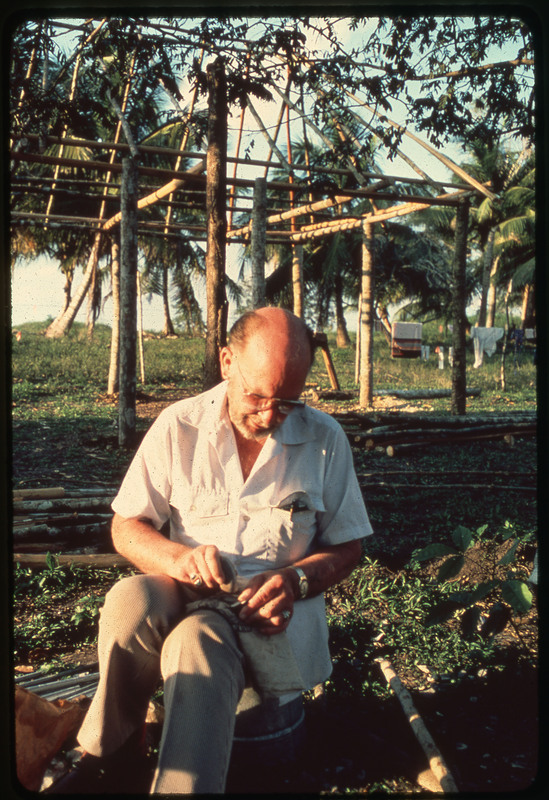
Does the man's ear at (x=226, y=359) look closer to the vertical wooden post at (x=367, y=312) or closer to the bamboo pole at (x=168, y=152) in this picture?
the bamboo pole at (x=168, y=152)

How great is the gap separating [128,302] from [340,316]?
1015 inches

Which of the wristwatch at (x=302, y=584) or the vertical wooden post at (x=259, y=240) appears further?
the vertical wooden post at (x=259, y=240)

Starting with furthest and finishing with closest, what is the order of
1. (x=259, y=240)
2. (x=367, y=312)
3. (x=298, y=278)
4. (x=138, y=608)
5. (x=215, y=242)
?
(x=298, y=278), (x=367, y=312), (x=259, y=240), (x=215, y=242), (x=138, y=608)

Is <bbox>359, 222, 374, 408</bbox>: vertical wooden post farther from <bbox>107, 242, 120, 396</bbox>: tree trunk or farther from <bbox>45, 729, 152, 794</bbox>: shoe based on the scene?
<bbox>45, 729, 152, 794</bbox>: shoe

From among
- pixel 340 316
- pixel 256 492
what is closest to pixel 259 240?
pixel 256 492

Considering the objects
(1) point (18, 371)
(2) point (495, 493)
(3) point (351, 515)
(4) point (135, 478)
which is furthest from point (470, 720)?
(1) point (18, 371)

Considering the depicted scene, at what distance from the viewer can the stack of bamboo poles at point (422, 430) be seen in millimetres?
8906

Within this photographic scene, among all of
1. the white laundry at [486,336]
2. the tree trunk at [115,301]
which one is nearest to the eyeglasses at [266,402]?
the tree trunk at [115,301]

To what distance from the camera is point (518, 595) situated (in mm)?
2088

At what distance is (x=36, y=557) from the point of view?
4121mm

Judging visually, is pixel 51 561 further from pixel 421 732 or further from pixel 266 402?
pixel 421 732

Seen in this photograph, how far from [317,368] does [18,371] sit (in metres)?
9.88

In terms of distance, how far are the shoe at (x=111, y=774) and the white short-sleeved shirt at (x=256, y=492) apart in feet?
1.98

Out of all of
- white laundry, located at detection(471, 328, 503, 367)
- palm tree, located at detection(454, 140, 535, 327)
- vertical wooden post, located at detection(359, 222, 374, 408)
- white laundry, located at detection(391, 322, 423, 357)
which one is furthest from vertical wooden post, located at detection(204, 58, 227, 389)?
palm tree, located at detection(454, 140, 535, 327)
